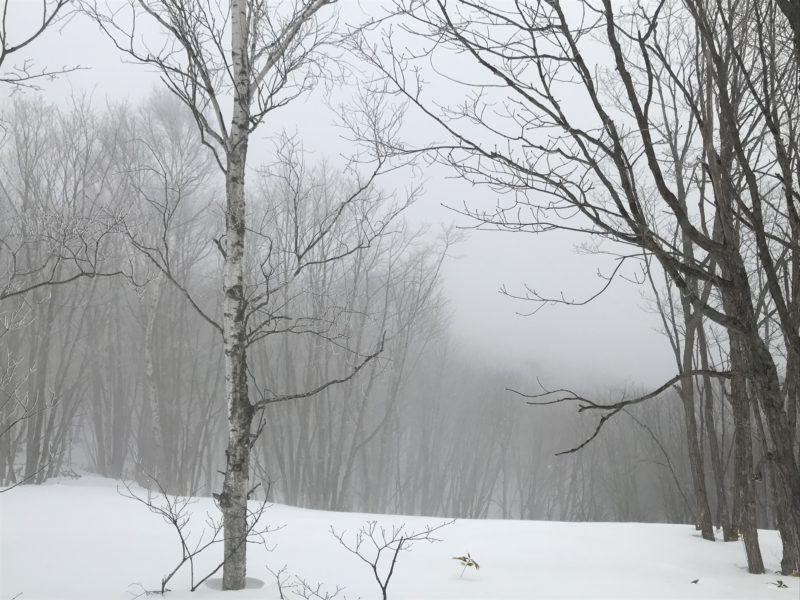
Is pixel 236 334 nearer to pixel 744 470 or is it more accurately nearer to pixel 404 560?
pixel 404 560

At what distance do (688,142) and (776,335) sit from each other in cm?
435

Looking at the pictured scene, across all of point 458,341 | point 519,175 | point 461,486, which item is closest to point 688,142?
point 519,175

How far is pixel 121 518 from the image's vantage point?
631cm

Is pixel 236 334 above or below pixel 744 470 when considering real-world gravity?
above

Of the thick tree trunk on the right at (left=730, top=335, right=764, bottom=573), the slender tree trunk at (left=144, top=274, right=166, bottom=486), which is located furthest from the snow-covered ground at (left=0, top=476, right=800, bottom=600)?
the slender tree trunk at (left=144, top=274, right=166, bottom=486)

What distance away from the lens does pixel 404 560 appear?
5250mm

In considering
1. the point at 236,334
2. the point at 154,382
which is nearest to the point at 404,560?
the point at 236,334

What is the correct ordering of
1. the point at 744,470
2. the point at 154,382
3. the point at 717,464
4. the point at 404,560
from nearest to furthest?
the point at 404,560, the point at 744,470, the point at 717,464, the point at 154,382

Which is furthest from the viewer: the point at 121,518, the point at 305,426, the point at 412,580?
the point at 305,426

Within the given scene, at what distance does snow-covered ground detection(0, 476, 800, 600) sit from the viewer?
4.26m

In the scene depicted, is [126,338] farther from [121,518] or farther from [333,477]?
[121,518]

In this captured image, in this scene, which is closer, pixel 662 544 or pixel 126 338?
pixel 662 544

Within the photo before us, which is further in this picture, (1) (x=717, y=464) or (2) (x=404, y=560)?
(1) (x=717, y=464)

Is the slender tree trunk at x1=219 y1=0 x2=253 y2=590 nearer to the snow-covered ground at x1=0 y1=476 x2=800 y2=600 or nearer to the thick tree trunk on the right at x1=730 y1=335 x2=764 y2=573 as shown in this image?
the snow-covered ground at x1=0 y1=476 x2=800 y2=600
